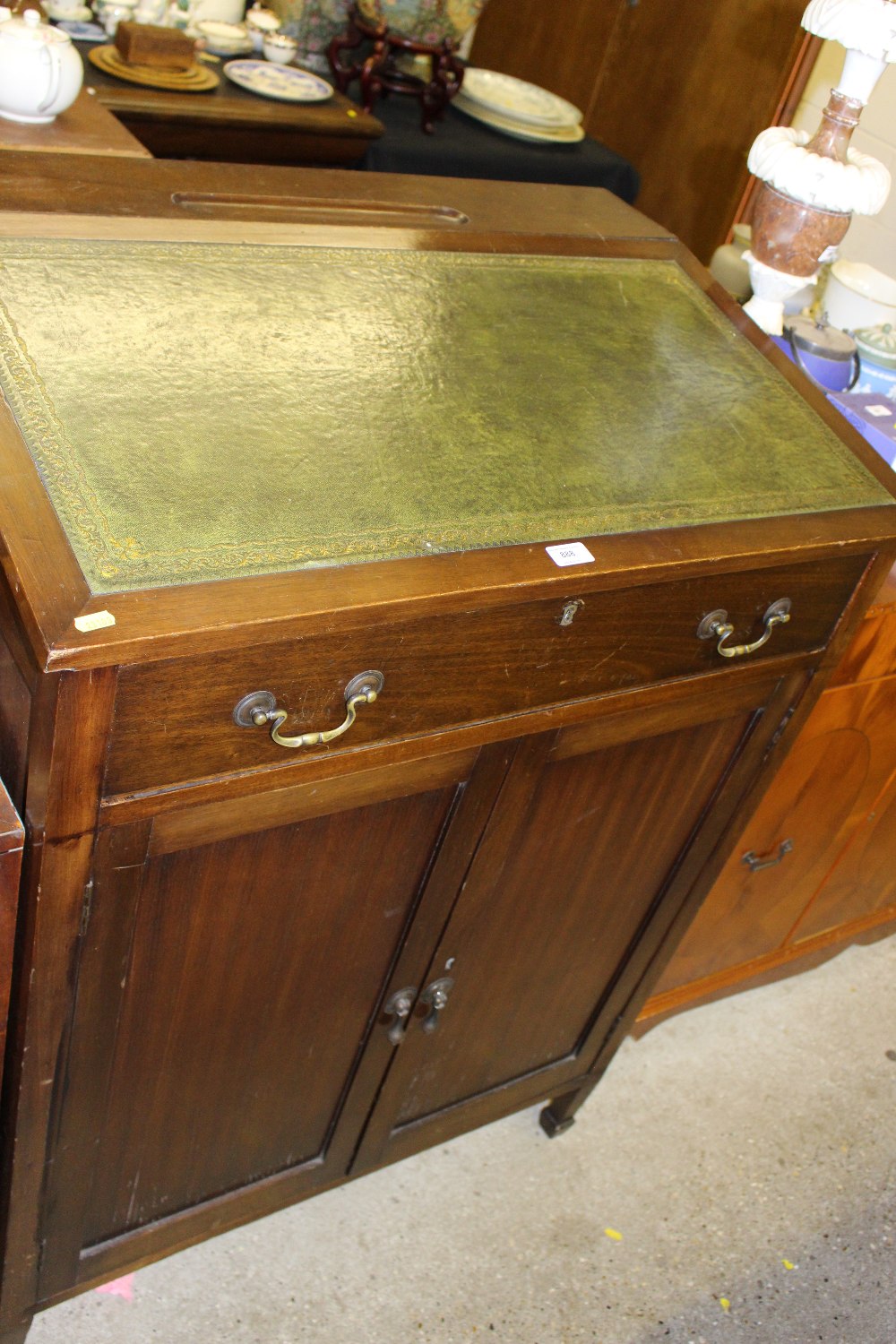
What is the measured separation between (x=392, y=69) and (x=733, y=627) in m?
2.05

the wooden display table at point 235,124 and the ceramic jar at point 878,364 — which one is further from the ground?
the ceramic jar at point 878,364

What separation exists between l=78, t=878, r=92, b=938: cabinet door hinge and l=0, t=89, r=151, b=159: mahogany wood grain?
0.94 meters

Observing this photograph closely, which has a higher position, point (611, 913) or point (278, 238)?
point (278, 238)

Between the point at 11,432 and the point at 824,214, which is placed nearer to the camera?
the point at 11,432

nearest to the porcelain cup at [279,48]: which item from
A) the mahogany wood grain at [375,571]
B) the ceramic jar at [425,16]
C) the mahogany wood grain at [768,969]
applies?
the ceramic jar at [425,16]

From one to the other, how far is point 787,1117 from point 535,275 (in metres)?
1.32

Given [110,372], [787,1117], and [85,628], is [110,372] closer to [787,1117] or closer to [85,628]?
[85,628]

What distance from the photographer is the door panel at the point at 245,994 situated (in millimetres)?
1036

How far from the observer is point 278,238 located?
46.3 inches

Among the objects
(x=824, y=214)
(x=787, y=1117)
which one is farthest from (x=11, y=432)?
(x=787, y=1117)

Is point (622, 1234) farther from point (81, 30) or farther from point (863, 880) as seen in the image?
point (81, 30)

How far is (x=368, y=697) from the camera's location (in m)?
0.94

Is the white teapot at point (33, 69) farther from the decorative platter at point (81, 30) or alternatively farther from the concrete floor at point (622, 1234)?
the concrete floor at point (622, 1234)

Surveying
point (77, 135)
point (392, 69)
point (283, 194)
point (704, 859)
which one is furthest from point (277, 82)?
point (704, 859)
